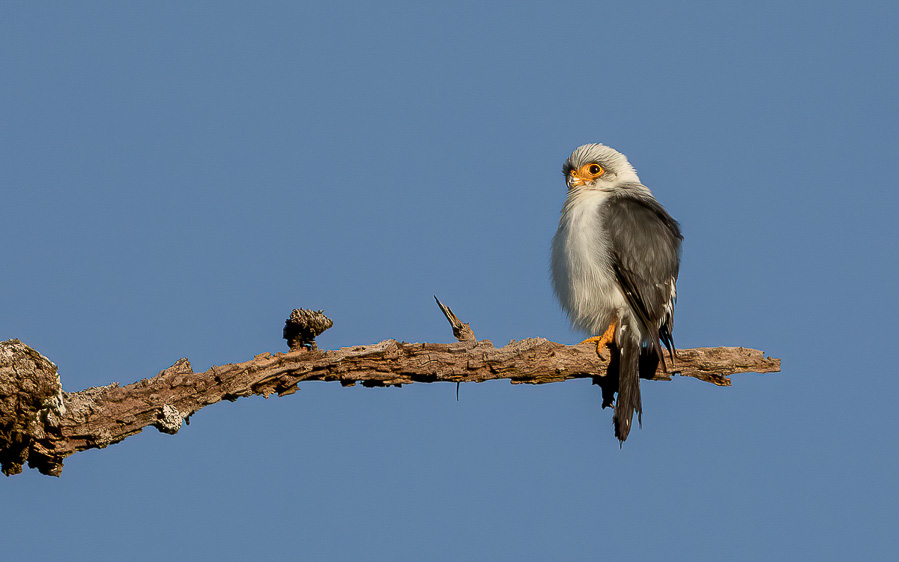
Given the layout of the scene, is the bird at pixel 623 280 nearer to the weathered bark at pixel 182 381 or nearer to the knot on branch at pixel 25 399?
the weathered bark at pixel 182 381

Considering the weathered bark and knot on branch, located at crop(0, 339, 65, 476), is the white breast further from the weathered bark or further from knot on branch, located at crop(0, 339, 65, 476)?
knot on branch, located at crop(0, 339, 65, 476)

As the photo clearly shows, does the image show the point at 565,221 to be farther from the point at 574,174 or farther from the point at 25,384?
the point at 25,384

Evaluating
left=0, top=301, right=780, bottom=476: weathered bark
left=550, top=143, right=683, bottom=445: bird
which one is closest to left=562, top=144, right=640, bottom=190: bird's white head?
left=550, top=143, right=683, bottom=445: bird

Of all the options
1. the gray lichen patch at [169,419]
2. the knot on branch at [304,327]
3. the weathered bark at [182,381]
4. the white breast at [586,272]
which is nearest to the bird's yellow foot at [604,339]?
Result: the white breast at [586,272]

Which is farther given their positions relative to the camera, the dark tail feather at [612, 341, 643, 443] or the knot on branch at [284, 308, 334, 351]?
the dark tail feather at [612, 341, 643, 443]

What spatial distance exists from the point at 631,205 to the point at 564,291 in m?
0.95

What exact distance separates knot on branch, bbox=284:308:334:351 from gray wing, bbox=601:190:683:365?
104 inches

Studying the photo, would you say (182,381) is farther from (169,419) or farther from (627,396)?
(627,396)

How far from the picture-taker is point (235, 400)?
17.7ft

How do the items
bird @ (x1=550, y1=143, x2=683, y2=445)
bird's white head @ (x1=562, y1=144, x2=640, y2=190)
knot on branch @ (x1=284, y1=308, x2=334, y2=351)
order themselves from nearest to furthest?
knot on branch @ (x1=284, y1=308, x2=334, y2=351), bird @ (x1=550, y1=143, x2=683, y2=445), bird's white head @ (x1=562, y1=144, x2=640, y2=190)

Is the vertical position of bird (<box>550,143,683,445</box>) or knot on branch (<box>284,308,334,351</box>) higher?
bird (<box>550,143,683,445</box>)

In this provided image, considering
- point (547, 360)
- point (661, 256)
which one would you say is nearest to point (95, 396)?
point (547, 360)

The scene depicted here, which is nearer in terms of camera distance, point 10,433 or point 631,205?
point 10,433

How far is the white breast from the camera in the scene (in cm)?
685
